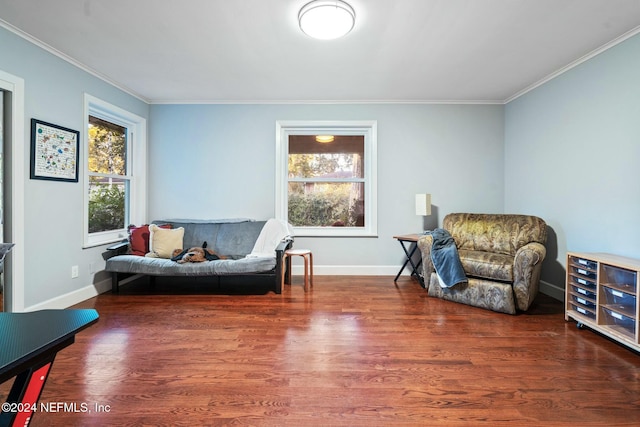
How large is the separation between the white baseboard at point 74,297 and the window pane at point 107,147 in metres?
1.34

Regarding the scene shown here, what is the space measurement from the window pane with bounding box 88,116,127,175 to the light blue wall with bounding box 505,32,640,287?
5273 mm

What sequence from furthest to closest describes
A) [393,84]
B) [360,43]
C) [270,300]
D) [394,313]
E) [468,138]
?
[468,138]
[393,84]
[270,300]
[394,313]
[360,43]

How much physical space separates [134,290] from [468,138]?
4851 mm

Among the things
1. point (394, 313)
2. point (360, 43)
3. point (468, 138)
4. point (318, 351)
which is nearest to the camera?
point (318, 351)

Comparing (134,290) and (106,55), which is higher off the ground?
(106,55)

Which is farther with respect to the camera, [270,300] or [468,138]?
[468,138]

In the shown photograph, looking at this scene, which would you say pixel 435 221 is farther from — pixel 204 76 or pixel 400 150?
pixel 204 76

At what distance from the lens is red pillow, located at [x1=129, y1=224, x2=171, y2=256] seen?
368cm

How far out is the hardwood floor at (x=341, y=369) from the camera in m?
1.55

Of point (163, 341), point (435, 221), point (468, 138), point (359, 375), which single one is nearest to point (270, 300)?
point (163, 341)

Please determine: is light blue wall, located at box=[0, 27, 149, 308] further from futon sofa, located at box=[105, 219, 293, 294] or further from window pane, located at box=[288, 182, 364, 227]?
window pane, located at box=[288, 182, 364, 227]

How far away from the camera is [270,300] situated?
3309mm

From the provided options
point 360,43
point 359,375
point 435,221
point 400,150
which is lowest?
point 359,375

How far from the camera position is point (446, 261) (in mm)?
3252
